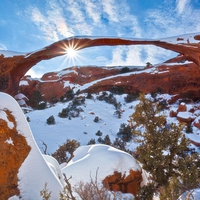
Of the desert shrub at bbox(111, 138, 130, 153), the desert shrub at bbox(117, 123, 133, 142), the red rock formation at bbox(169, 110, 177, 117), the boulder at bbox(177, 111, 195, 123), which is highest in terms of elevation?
the red rock formation at bbox(169, 110, 177, 117)

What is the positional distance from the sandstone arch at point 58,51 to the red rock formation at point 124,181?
15.0ft

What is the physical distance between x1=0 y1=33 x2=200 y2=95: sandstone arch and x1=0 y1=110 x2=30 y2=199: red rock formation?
3016 millimetres

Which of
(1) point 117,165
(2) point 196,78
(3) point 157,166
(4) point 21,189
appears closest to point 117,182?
(1) point 117,165

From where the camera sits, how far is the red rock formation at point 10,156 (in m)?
3.63

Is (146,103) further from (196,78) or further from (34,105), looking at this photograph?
(34,105)

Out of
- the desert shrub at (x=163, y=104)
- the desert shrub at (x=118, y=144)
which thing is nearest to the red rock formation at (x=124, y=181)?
the desert shrub at (x=118, y=144)

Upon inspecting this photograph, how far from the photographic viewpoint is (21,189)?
3.71 m

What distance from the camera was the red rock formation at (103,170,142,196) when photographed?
730cm

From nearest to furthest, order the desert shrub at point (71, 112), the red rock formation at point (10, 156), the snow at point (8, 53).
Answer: the red rock formation at point (10, 156) → the snow at point (8, 53) → the desert shrub at point (71, 112)

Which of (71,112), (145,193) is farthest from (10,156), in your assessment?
(71,112)

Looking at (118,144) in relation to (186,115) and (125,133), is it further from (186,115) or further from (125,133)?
(186,115)

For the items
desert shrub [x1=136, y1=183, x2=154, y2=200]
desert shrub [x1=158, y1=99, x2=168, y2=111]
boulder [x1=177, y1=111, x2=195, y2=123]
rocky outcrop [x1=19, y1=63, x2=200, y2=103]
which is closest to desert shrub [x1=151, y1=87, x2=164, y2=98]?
rocky outcrop [x1=19, y1=63, x2=200, y2=103]

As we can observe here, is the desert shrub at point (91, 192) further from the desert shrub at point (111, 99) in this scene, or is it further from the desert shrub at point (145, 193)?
the desert shrub at point (111, 99)

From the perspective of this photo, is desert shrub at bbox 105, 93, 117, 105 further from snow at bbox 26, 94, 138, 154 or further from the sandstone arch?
the sandstone arch
